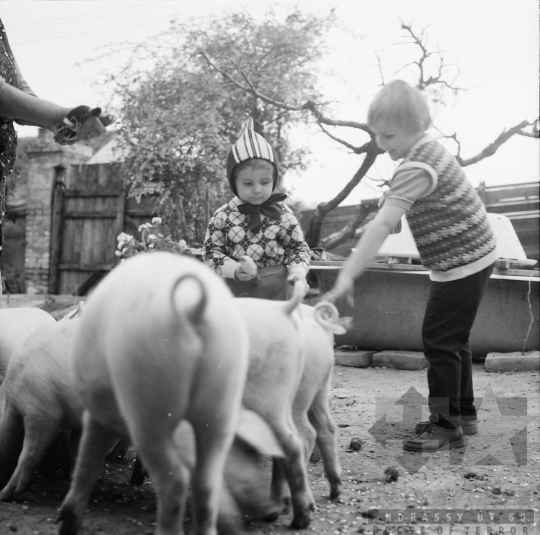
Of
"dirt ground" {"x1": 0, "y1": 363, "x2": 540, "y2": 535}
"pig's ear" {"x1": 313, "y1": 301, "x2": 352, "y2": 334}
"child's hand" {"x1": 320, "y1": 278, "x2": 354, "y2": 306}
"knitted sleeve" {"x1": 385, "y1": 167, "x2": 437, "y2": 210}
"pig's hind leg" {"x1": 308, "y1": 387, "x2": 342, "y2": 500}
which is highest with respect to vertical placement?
"knitted sleeve" {"x1": 385, "y1": 167, "x2": 437, "y2": 210}

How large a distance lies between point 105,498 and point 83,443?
0.48 meters

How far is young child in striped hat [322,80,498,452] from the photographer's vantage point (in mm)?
2357

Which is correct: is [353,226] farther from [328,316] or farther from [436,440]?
[328,316]

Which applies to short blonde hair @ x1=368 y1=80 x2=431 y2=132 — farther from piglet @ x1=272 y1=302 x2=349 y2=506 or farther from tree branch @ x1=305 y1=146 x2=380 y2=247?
tree branch @ x1=305 y1=146 x2=380 y2=247

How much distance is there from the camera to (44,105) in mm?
1816

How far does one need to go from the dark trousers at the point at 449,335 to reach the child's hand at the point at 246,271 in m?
0.97

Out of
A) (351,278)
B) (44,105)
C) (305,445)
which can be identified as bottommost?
(305,445)

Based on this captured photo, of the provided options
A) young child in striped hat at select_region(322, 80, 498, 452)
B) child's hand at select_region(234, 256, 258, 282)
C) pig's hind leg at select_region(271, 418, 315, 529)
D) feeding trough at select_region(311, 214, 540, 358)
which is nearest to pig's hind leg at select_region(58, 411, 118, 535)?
pig's hind leg at select_region(271, 418, 315, 529)

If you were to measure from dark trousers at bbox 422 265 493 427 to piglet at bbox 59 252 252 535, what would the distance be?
5.02ft

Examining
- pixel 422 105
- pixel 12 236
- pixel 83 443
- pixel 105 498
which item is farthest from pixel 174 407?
pixel 12 236

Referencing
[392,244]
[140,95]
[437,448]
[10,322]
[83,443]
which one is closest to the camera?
[83,443]

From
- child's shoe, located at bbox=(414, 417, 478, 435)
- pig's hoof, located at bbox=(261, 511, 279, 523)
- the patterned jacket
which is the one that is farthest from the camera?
child's shoe, located at bbox=(414, 417, 478, 435)

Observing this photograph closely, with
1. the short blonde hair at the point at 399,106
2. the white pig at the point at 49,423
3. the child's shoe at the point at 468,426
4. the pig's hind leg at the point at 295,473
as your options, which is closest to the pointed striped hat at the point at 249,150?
the short blonde hair at the point at 399,106

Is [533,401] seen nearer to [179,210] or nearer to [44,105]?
[44,105]
